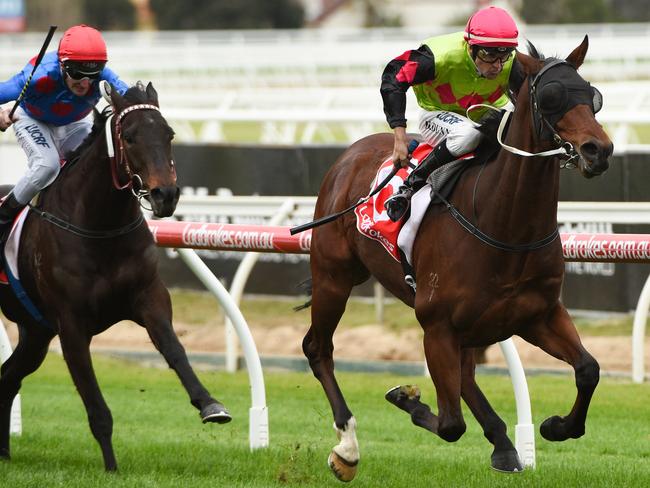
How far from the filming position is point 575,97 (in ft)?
15.7

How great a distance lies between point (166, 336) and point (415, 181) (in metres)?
1.26

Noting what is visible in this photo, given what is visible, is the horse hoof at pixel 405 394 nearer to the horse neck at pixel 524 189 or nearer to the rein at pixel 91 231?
the horse neck at pixel 524 189

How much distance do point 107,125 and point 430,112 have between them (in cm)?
140

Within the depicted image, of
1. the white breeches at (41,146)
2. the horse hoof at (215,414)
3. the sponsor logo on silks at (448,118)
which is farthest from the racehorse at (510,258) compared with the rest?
the white breeches at (41,146)

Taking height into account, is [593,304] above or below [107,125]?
below

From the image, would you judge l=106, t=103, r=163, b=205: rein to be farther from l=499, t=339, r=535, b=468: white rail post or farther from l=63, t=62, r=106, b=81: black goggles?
l=499, t=339, r=535, b=468: white rail post

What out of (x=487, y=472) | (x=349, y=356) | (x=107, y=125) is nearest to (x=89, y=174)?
(x=107, y=125)

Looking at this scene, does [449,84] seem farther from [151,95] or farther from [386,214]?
[151,95]

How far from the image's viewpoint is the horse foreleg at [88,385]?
5.96 meters

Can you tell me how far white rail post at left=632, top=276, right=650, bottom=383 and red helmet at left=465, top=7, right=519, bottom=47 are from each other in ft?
9.59

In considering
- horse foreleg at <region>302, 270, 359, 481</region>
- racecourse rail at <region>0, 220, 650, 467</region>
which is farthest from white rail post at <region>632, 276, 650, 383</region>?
horse foreleg at <region>302, 270, 359, 481</region>

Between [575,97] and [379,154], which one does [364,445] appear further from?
[575,97]

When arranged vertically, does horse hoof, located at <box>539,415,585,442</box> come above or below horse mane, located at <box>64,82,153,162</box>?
below

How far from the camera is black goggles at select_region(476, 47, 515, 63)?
5207 mm
